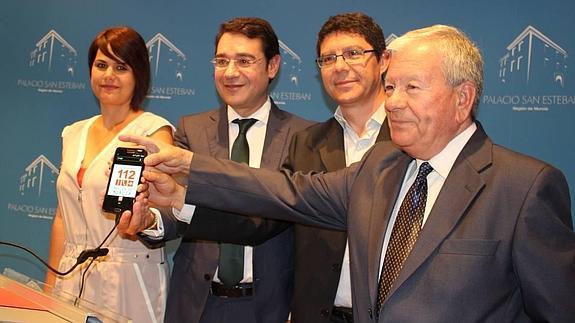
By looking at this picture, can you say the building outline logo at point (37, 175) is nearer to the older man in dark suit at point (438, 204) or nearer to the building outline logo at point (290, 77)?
the building outline logo at point (290, 77)

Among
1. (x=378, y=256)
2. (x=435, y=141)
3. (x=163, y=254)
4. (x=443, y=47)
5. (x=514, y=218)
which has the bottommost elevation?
(x=163, y=254)

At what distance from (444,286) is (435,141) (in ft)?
1.26

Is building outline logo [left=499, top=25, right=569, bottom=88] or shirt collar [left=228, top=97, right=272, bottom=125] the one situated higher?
building outline logo [left=499, top=25, right=569, bottom=88]

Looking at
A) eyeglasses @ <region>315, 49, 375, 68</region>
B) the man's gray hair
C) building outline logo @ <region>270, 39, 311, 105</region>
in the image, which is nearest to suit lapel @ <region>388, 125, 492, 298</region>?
the man's gray hair

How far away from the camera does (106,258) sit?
289cm

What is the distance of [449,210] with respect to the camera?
168cm

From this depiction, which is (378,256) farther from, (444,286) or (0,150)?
(0,150)

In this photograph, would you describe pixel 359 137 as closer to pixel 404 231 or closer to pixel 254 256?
pixel 254 256

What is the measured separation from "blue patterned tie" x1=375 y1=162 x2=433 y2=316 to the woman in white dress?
141 centimetres

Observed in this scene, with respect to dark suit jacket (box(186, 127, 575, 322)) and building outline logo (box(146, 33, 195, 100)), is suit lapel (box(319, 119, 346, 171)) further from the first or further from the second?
building outline logo (box(146, 33, 195, 100))

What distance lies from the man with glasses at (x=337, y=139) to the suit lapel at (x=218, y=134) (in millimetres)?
304

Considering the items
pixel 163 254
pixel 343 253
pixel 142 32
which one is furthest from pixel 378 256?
pixel 142 32

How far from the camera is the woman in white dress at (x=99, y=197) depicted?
2869 millimetres

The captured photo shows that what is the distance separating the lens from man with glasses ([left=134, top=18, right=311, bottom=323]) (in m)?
2.62
